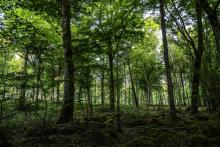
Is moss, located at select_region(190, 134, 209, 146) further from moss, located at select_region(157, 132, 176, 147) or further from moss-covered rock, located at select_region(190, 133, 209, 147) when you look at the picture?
moss, located at select_region(157, 132, 176, 147)

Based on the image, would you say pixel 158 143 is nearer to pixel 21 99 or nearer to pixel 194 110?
pixel 21 99

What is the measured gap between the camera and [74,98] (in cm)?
921

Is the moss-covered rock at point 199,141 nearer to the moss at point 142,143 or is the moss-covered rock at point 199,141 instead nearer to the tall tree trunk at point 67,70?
the moss at point 142,143

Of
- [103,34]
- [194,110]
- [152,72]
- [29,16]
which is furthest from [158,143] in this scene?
[152,72]

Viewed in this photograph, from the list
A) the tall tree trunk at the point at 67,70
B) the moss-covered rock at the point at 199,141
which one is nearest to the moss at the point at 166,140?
the moss-covered rock at the point at 199,141

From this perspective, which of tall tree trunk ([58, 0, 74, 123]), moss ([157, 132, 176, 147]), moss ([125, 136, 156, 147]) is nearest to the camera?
moss ([125, 136, 156, 147])

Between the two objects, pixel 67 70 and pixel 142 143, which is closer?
pixel 142 143

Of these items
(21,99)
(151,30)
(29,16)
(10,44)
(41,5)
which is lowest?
(21,99)

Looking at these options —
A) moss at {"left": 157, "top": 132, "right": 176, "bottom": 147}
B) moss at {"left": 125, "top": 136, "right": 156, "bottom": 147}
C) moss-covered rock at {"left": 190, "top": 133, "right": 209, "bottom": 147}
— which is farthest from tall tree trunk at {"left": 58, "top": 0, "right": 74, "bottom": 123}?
moss-covered rock at {"left": 190, "top": 133, "right": 209, "bottom": 147}

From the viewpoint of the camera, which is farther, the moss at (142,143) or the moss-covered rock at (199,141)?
the moss-covered rock at (199,141)

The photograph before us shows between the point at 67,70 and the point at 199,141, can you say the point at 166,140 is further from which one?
the point at 67,70

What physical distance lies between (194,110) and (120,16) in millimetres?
7715

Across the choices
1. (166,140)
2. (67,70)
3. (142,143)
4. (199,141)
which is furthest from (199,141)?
(67,70)

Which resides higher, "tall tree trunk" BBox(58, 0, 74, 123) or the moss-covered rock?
"tall tree trunk" BBox(58, 0, 74, 123)
